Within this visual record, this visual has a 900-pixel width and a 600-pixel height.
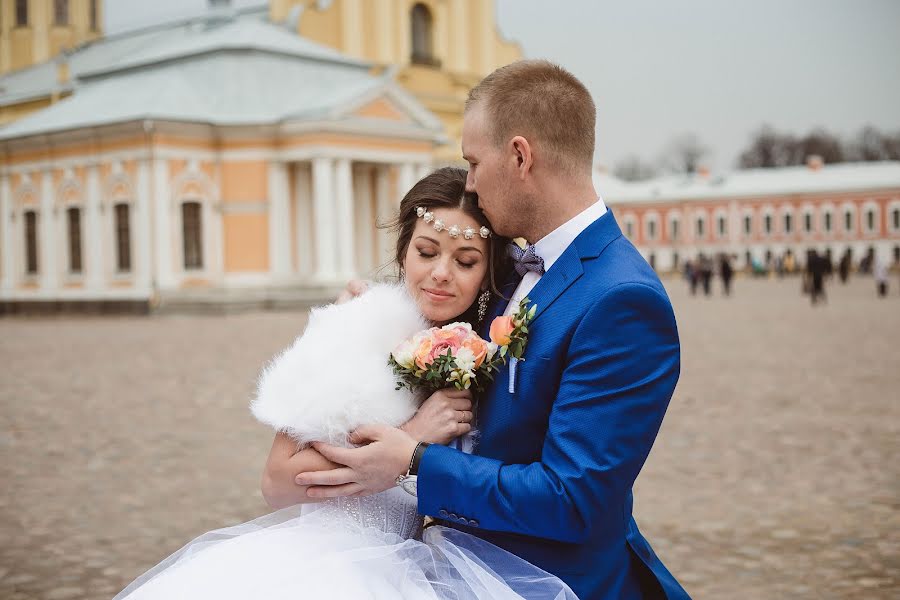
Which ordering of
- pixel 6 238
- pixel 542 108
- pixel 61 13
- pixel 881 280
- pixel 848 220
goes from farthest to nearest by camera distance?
pixel 848 220
pixel 61 13
pixel 6 238
pixel 881 280
pixel 542 108

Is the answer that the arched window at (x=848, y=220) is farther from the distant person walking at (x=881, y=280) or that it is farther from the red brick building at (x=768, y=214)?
the distant person walking at (x=881, y=280)

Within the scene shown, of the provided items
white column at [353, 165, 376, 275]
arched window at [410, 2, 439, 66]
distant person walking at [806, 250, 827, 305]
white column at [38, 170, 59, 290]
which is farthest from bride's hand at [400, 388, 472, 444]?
arched window at [410, 2, 439, 66]

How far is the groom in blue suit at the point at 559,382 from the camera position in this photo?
2.14m

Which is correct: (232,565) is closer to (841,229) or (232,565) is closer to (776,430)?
(776,430)

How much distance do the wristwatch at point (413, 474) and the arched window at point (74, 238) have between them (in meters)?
32.2

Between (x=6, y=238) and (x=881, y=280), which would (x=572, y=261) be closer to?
(x=881, y=280)

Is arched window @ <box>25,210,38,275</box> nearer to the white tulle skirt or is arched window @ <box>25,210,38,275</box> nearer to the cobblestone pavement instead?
the cobblestone pavement

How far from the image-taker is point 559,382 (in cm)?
228

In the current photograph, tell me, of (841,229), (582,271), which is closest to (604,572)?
(582,271)

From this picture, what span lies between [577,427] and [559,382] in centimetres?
17

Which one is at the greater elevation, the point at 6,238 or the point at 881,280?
the point at 6,238

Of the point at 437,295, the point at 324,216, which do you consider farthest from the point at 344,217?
the point at 437,295

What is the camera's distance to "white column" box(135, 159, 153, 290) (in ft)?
98.0

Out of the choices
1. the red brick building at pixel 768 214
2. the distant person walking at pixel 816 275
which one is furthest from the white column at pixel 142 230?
the red brick building at pixel 768 214
